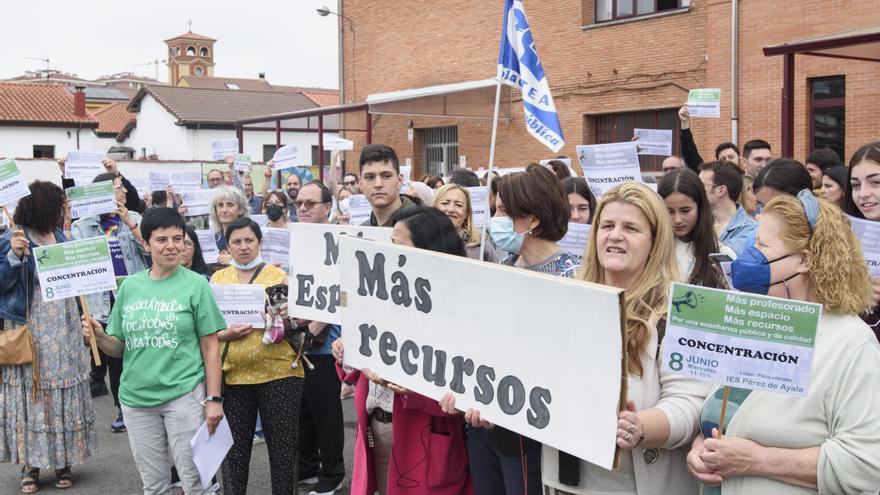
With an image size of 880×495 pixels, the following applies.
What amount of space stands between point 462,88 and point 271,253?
16.2m

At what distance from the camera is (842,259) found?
2.79 m

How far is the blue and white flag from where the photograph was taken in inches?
230

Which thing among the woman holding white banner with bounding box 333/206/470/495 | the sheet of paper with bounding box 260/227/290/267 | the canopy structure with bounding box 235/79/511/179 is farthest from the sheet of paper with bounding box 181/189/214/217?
the canopy structure with bounding box 235/79/511/179

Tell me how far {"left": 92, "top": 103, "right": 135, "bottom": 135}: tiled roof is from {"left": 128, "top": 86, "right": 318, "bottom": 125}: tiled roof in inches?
344

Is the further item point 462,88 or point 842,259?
point 462,88

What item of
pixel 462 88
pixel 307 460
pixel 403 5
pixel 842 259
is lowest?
pixel 307 460

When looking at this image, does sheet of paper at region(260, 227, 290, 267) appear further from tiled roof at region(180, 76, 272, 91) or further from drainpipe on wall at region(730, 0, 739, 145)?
tiled roof at region(180, 76, 272, 91)

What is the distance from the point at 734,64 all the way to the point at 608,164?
10.8m

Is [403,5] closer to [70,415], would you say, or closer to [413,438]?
[70,415]

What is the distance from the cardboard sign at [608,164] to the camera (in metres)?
7.55

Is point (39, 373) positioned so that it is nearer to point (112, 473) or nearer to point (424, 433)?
point (112, 473)

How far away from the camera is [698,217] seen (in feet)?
15.4

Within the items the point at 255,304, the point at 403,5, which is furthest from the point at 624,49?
the point at 255,304

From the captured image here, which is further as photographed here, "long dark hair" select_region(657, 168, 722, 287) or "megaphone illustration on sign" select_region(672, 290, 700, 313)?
"long dark hair" select_region(657, 168, 722, 287)
